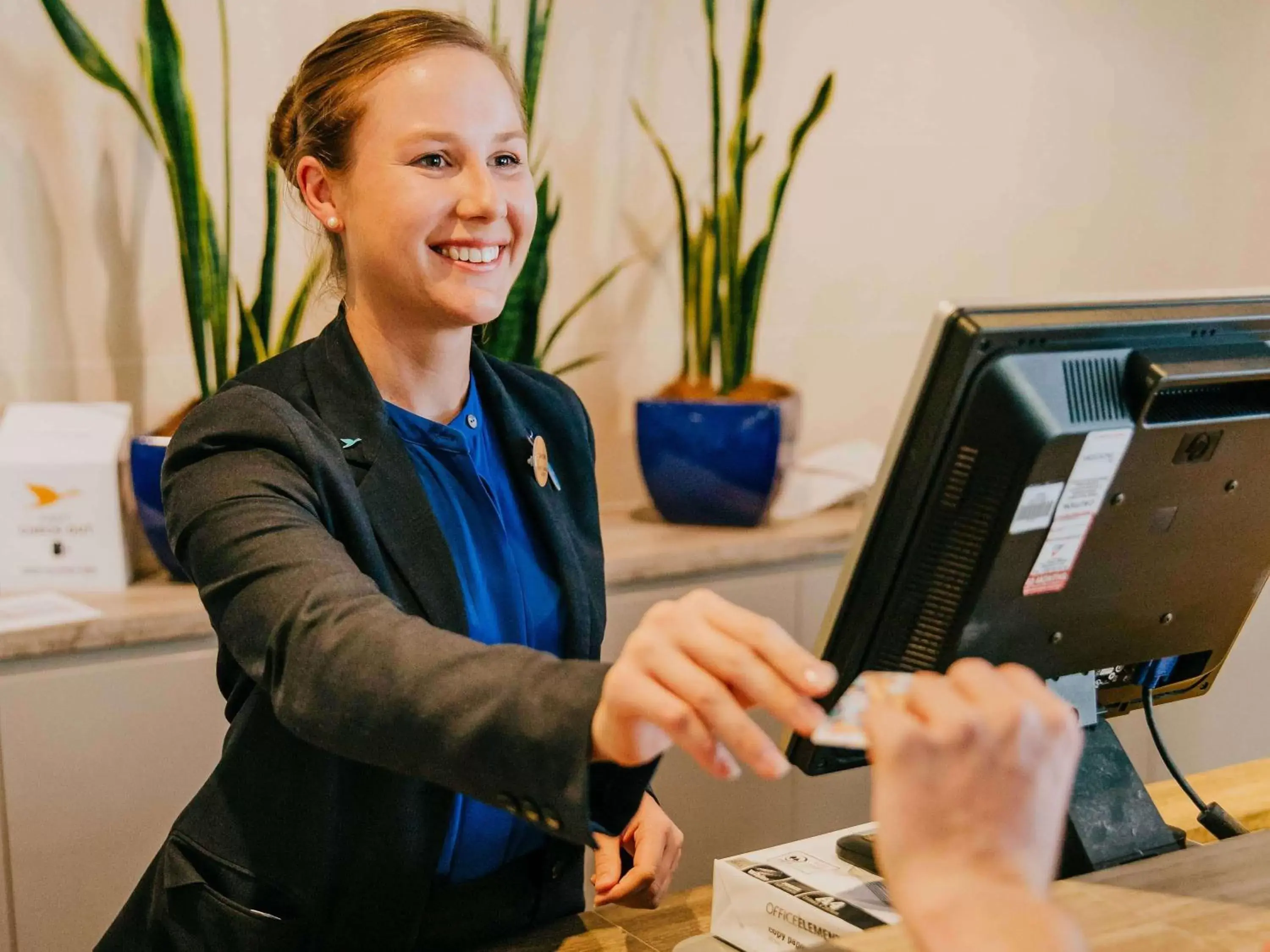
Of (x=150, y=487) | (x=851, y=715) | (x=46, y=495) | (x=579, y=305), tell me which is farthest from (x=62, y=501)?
(x=851, y=715)

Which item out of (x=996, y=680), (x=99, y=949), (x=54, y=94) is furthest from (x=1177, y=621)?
(x=54, y=94)

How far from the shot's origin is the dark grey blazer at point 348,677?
2.93 ft

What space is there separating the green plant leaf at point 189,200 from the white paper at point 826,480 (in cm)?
117

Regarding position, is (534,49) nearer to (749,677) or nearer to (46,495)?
(46,495)

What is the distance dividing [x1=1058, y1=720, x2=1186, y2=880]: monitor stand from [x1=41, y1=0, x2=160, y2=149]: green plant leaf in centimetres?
171

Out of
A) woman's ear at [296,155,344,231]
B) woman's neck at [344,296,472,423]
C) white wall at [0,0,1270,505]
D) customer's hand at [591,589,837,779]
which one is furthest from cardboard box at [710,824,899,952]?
white wall at [0,0,1270,505]

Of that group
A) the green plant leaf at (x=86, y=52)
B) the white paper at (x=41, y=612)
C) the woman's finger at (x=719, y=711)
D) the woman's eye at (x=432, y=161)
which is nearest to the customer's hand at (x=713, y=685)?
the woman's finger at (x=719, y=711)

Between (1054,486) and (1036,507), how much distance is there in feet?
0.07

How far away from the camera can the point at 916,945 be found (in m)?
0.73

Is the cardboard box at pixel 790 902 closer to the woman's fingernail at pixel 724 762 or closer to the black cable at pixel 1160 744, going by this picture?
the black cable at pixel 1160 744

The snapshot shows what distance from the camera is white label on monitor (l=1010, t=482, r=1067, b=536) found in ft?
3.50

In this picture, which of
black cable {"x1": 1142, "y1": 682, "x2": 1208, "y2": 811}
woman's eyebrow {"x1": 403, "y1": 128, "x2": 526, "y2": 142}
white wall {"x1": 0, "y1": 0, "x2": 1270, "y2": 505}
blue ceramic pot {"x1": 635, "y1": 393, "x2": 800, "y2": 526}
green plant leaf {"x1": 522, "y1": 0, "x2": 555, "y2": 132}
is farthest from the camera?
blue ceramic pot {"x1": 635, "y1": 393, "x2": 800, "y2": 526}

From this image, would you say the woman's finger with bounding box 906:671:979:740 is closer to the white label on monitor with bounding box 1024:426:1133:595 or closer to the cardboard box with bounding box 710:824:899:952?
the white label on monitor with bounding box 1024:426:1133:595

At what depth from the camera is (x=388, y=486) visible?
1.41 m
